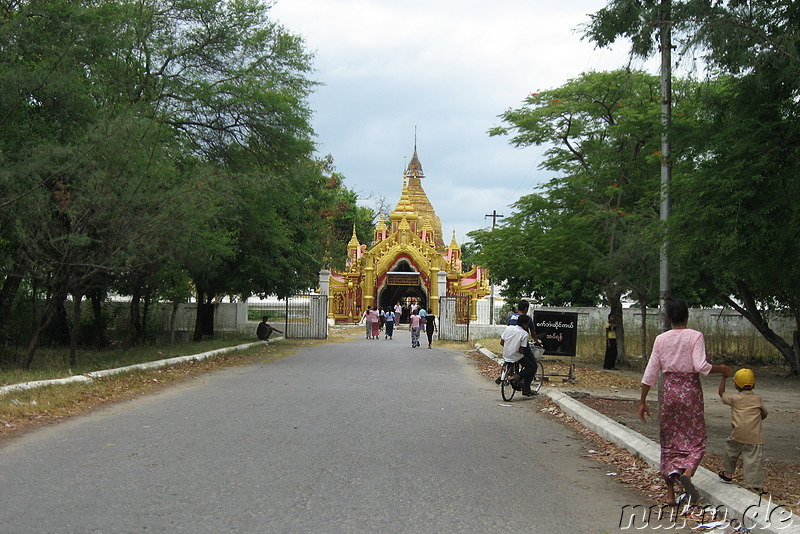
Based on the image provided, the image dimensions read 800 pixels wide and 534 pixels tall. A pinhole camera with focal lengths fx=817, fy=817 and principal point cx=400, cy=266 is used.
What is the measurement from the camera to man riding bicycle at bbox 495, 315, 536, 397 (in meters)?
13.3

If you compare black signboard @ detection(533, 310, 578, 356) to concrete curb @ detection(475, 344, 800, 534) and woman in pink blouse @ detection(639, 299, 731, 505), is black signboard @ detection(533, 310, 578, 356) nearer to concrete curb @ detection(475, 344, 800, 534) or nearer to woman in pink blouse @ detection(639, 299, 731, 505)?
concrete curb @ detection(475, 344, 800, 534)

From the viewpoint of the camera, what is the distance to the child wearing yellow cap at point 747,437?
6.50 meters

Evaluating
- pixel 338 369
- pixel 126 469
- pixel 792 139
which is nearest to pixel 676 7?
pixel 792 139

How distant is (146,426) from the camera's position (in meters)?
9.62

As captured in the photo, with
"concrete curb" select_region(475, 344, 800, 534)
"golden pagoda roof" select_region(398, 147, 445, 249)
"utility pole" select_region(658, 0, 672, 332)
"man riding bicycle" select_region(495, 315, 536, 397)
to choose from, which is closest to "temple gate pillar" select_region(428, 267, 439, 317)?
"golden pagoda roof" select_region(398, 147, 445, 249)

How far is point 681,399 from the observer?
6410mm

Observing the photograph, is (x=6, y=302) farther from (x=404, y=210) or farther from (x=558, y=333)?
(x=404, y=210)

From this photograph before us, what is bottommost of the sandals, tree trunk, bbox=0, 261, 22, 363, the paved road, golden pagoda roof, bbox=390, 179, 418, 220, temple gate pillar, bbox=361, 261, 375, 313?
the paved road

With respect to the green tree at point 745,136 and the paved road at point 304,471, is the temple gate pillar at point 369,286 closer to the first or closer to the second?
the paved road at point 304,471

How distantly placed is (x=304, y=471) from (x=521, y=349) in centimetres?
696

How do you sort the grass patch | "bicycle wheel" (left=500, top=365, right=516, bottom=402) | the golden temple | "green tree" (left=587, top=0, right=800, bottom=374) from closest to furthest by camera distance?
"green tree" (left=587, top=0, right=800, bottom=374) → the grass patch → "bicycle wheel" (left=500, top=365, right=516, bottom=402) → the golden temple

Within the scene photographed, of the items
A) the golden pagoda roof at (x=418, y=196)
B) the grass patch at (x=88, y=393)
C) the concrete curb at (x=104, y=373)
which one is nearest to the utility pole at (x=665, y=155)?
the grass patch at (x=88, y=393)

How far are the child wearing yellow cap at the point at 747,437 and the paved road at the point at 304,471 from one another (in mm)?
859

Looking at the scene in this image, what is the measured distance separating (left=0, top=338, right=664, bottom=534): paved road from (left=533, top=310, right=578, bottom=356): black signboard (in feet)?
16.9
